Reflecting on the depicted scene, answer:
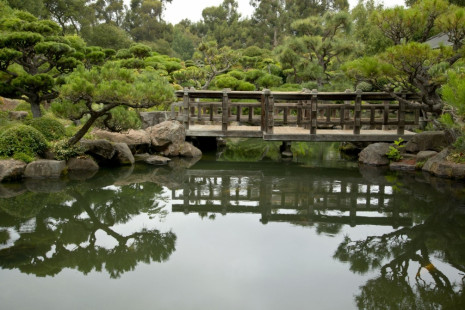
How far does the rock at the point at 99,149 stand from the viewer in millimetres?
9492

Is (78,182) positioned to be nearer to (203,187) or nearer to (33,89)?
(203,187)

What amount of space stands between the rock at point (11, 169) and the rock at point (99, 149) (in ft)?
5.22

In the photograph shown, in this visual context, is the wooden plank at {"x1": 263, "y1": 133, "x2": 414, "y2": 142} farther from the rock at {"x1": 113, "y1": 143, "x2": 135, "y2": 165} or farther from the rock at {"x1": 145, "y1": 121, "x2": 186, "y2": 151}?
the rock at {"x1": 113, "y1": 143, "x2": 135, "y2": 165}

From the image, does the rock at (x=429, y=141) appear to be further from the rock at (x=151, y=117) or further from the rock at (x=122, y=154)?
the rock at (x=151, y=117)

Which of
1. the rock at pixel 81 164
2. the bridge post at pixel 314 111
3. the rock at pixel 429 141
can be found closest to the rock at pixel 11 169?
the rock at pixel 81 164

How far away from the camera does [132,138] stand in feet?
35.7

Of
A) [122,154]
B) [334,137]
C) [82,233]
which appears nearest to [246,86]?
[334,137]

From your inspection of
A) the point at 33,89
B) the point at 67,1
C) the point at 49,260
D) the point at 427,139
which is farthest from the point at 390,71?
the point at 67,1

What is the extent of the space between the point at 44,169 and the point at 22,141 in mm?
706

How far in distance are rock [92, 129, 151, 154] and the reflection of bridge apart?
95.5 inches

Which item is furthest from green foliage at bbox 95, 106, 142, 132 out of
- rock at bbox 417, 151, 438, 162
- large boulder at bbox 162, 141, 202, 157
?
rock at bbox 417, 151, 438, 162

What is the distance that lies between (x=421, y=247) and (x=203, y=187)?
4.22 m

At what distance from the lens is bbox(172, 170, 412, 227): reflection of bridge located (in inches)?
249

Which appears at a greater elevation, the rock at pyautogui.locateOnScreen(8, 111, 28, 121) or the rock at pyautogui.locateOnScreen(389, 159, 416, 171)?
the rock at pyautogui.locateOnScreen(8, 111, 28, 121)
